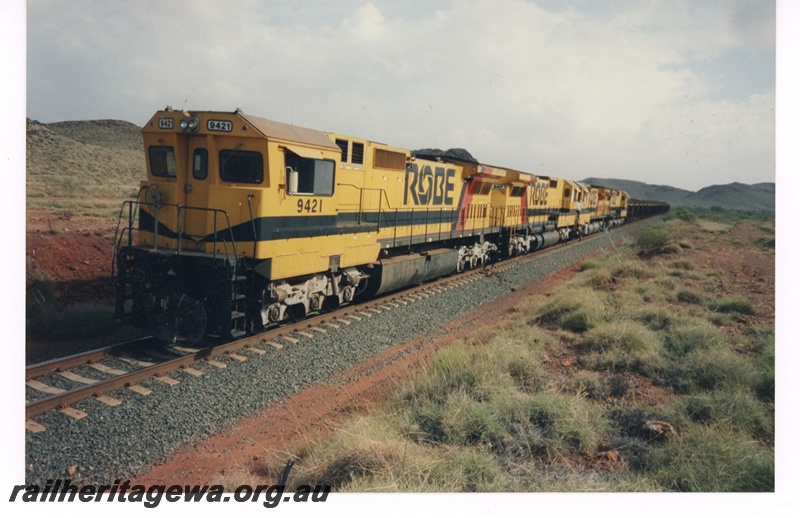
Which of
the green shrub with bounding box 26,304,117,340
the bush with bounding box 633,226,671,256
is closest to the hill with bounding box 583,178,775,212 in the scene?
the bush with bounding box 633,226,671,256

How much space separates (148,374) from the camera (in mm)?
6738

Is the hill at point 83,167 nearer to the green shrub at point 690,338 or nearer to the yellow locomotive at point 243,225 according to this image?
the green shrub at point 690,338

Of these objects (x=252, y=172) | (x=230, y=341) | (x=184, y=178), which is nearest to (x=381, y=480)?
(x=230, y=341)

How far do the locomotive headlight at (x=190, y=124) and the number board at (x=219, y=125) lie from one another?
17 centimetres

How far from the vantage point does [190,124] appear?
777cm

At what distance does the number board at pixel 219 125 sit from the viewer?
766 cm

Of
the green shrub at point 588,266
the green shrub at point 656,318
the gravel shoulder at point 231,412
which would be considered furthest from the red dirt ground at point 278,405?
the green shrub at point 588,266

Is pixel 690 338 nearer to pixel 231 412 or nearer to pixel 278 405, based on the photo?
pixel 278 405

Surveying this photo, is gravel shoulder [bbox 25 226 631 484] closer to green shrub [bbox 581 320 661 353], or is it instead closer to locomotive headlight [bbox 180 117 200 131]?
green shrub [bbox 581 320 661 353]

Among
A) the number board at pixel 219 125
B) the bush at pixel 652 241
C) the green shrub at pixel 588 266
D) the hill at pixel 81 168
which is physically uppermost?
the hill at pixel 81 168

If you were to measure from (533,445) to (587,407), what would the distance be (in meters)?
1.09

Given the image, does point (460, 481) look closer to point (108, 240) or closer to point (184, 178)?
point (184, 178)

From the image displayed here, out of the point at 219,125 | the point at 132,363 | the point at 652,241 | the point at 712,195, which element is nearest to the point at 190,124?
the point at 219,125

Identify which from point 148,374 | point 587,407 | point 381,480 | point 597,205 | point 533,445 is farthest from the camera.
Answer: point 597,205
